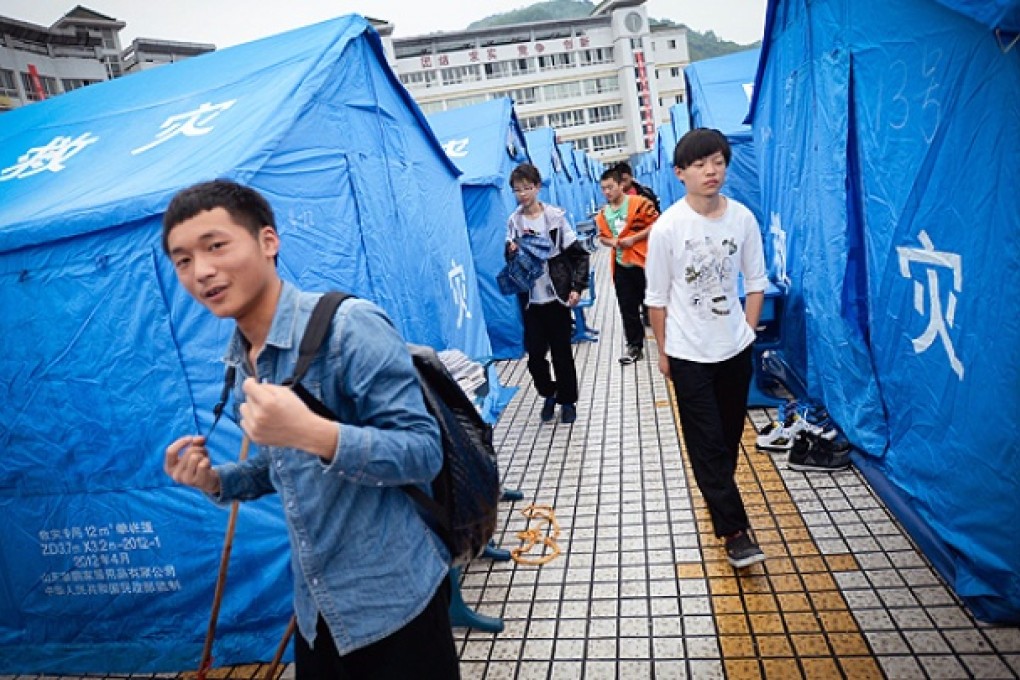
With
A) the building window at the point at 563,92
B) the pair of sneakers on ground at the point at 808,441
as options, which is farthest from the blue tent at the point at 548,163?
the building window at the point at 563,92

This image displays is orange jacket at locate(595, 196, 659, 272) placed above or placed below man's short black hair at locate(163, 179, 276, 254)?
below

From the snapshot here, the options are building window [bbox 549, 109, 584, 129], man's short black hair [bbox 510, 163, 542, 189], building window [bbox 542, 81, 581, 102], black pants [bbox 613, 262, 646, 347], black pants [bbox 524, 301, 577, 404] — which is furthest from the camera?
building window [bbox 549, 109, 584, 129]

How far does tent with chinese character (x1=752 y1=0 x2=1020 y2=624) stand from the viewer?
216 cm

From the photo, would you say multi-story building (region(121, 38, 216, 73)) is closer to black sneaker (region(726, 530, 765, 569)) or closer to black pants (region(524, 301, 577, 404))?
black pants (region(524, 301, 577, 404))

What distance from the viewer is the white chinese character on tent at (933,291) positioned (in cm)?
244

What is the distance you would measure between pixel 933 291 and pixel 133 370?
3541mm

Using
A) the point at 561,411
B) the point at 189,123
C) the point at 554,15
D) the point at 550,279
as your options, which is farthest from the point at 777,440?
the point at 554,15

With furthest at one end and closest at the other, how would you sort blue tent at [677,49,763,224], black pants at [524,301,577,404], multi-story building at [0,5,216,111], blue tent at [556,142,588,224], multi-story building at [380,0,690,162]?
multi-story building at [380,0,690,162] < multi-story building at [0,5,216,111] < blue tent at [556,142,588,224] < blue tent at [677,49,763,224] < black pants at [524,301,577,404]

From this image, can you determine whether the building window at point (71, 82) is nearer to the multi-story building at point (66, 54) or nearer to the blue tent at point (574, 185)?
the multi-story building at point (66, 54)

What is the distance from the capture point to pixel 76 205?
9.12 feet

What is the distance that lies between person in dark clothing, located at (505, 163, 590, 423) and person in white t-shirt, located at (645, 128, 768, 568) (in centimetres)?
219

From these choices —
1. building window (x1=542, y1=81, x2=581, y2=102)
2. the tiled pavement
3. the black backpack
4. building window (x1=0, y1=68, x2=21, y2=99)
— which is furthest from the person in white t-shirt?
building window (x1=542, y1=81, x2=581, y2=102)

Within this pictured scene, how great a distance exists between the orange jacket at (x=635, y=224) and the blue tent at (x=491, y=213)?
1561mm

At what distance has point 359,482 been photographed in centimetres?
128
